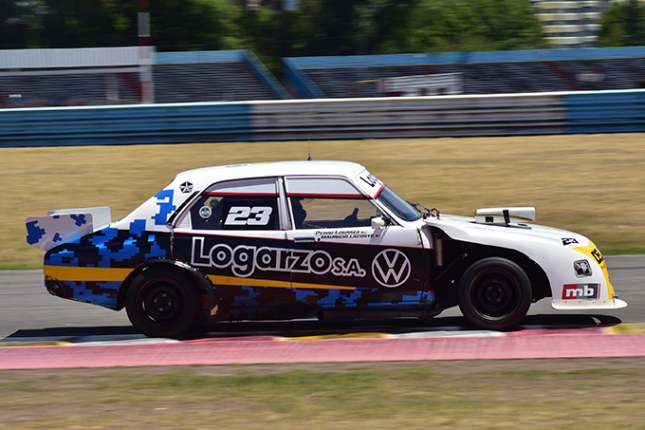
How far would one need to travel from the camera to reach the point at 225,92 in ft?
136

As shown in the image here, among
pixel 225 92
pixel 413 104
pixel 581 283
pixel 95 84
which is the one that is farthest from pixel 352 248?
pixel 95 84

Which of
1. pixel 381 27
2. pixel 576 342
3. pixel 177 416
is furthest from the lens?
pixel 381 27

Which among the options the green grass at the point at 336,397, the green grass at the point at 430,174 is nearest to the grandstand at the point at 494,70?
the green grass at the point at 430,174

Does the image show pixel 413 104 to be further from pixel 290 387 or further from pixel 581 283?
pixel 290 387

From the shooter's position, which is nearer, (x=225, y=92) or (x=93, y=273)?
(x=93, y=273)

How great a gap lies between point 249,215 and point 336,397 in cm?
219

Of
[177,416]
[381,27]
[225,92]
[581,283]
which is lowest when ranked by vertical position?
[177,416]

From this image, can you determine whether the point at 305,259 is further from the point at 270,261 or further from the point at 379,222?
the point at 379,222

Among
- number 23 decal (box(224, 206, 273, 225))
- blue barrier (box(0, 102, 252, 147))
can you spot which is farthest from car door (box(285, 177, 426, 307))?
blue barrier (box(0, 102, 252, 147))

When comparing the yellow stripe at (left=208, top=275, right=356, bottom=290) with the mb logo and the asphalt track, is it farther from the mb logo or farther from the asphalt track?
the asphalt track

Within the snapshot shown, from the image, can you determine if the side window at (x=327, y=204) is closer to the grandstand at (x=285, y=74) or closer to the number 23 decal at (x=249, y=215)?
the number 23 decal at (x=249, y=215)

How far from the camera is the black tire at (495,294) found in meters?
7.04

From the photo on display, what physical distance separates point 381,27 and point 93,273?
189ft

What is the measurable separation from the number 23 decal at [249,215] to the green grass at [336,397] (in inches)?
51.8
